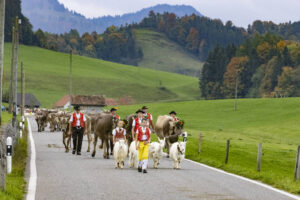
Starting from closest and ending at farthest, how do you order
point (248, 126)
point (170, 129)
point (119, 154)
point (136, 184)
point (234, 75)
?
point (136, 184) → point (119, 154) → point (170, 129) → point (248, 126) → point (234, 75)

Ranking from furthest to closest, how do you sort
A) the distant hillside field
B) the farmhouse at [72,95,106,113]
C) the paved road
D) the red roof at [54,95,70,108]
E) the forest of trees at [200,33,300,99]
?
the distant hillside field < the red roof at [54,95,70,108] < the forest of trees at [200,33,300,99] < the farmhouse at [72,95,106,113] < the paved road

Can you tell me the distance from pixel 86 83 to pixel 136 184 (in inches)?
6013

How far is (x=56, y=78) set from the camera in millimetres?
167500

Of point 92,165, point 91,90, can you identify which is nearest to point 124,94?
point 91,90

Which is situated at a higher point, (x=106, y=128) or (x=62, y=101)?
(x=106, y=128)

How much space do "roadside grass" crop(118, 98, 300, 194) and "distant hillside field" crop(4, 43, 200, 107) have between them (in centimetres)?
3978

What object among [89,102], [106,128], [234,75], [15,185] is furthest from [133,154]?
[234,75]

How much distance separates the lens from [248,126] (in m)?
82.9

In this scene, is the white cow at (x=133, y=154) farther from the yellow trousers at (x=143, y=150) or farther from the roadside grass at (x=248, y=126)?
the roadside grass at (x=248, y=126)

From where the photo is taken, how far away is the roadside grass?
37.5 meters

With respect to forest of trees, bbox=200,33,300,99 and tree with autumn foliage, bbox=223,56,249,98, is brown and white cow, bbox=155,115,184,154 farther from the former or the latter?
tree with autumn foliage, bbox=223,56,249,98

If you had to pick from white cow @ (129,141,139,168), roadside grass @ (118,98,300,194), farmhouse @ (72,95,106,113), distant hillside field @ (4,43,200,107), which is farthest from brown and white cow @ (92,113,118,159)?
distant hillside field @ (4,43,200,107)

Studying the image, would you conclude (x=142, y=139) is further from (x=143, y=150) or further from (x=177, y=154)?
(x=177, y=154)

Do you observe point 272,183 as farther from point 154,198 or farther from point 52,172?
point 52,172
